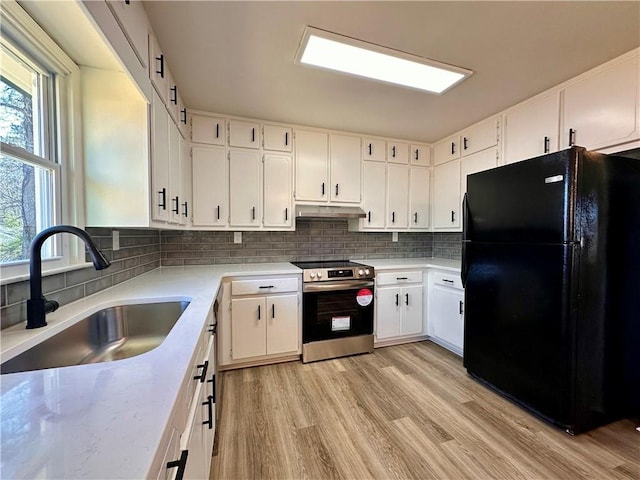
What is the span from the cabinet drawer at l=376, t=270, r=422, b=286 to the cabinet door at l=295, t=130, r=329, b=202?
104 centimetres

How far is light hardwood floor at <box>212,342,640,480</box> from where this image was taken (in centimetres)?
142

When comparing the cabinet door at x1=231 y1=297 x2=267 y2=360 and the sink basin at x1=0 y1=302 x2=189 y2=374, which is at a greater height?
the sink basin at x1=0 y1=302 x2=189 y2=374

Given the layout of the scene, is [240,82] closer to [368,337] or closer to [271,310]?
[271,310]

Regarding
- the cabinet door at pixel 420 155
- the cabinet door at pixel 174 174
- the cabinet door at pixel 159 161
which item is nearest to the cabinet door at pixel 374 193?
the cabinet door at pixel 420 155

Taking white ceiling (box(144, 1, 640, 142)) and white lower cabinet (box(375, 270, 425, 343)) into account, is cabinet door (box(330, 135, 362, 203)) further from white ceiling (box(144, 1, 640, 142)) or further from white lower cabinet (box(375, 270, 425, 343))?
white lower cabinet (box(375, 270, 425, 343))

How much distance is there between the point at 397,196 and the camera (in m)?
3.27

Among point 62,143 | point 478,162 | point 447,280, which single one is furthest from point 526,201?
point 62,143

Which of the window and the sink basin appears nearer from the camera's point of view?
the sink basin

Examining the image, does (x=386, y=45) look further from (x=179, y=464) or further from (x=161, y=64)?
(x=179, y=464)

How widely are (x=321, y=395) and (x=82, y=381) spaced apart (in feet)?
5.74

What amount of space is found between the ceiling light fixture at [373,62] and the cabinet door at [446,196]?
1.27 m

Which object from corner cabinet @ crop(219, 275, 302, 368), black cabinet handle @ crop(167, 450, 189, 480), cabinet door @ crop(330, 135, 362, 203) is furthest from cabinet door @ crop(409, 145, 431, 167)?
black cabinet handle @ crop(167, 450, 189, 480)

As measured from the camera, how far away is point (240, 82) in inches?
80.5

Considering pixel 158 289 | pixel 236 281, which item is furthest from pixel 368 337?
pixel 158 289
